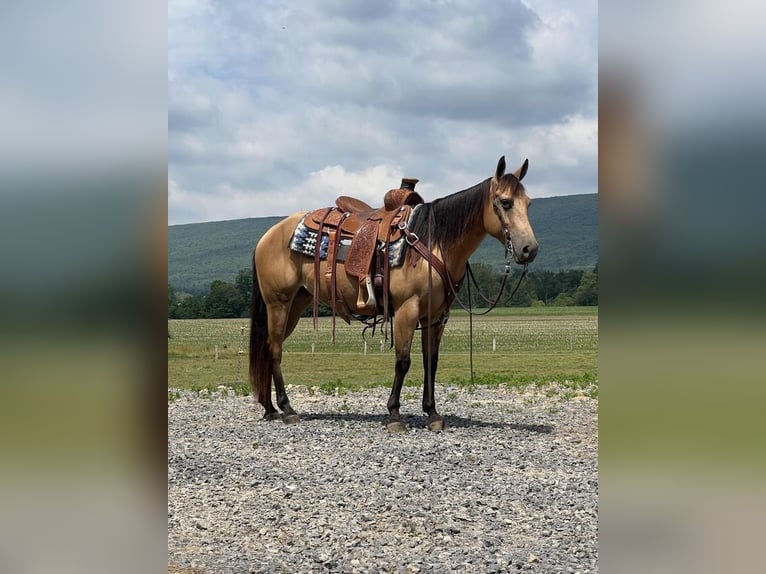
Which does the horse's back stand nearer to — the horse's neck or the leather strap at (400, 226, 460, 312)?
the leather strap at (400, 226, 460, 312)

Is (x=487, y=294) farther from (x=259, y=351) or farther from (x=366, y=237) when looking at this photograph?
(x=366, y=237)

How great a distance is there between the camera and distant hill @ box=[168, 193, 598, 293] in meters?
159

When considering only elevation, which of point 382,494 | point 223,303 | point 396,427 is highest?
point 223,303

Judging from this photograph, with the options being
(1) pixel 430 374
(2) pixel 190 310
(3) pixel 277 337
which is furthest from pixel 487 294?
(1) pixel 430 374

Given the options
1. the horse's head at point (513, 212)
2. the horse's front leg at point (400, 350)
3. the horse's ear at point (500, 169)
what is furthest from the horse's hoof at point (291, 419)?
the horse's ear at point (500, 169)

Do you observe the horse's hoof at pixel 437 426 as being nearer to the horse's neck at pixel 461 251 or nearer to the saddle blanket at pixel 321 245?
the horse's neck at pixel 461 251

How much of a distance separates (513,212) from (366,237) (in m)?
1.97

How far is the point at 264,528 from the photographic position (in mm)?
5574

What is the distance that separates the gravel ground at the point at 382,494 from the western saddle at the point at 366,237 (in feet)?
5.71

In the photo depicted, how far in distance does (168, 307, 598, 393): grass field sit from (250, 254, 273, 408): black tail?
88.8 inches

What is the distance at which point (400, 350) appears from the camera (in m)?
9.19
